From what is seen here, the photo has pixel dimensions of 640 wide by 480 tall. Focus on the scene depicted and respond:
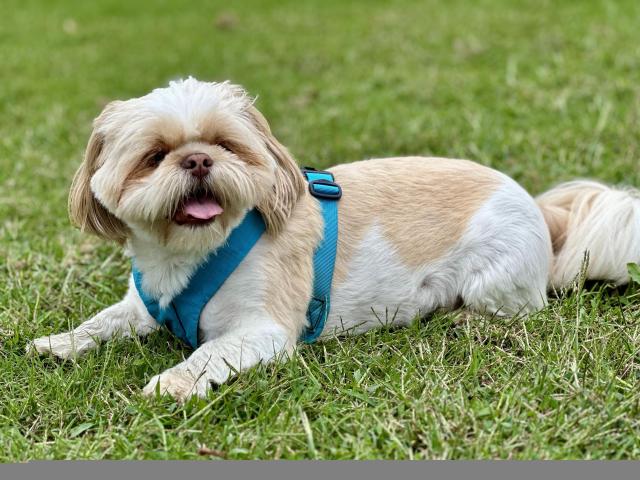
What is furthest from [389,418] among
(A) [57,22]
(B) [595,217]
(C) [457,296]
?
(A) [57,22]

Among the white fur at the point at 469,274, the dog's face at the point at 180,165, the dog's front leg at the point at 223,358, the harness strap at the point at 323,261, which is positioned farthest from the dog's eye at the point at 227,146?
the white fur at the point at 469,274

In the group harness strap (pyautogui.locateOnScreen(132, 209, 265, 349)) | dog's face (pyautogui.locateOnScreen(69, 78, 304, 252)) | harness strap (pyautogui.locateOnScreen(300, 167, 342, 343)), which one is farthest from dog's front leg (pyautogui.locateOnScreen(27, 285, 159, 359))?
harness strap (pyautogui.locateOnScreen(300, 167, 342, 343))

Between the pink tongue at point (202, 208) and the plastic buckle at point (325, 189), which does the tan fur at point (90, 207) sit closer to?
the pink tongue at point (202, 208)

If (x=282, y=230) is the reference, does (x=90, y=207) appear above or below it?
above

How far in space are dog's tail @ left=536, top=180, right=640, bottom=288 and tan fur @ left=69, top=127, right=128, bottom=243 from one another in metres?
2.20

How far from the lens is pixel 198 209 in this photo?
323 centimetres

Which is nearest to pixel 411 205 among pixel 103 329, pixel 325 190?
pixel 325 190

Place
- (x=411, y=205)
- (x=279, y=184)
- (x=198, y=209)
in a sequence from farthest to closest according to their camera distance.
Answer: (x=411, y=205)
(x=279, y=184)
(x=198, y=209)

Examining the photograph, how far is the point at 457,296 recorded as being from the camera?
4125 mm

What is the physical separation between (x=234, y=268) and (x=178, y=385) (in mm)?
553

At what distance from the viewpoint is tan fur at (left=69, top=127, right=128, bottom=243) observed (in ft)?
11.1

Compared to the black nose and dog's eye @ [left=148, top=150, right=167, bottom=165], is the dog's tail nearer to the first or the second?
the black nose

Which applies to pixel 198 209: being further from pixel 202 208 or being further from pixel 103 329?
pixel 103 329

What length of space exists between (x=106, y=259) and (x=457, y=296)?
208 centimetres
